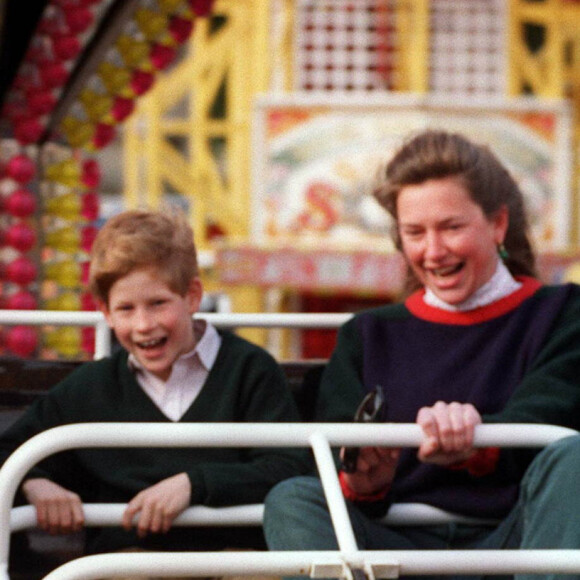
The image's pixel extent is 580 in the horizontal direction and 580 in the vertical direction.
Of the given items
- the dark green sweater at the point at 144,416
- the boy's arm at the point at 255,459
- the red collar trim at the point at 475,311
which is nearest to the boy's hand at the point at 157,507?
the boy's arm at the point at 255,459

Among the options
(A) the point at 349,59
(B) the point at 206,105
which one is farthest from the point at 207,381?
(B) the point at 206,105

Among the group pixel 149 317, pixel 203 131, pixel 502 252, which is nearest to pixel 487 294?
pixel 502 252

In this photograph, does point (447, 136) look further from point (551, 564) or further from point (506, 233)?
point (551, 564)

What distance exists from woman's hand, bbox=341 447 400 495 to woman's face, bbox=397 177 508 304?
413 millimetres

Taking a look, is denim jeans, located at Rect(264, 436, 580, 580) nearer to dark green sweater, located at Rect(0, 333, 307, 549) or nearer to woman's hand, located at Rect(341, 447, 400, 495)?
woman's hand, located at Rect(341, 447, 400, 495)

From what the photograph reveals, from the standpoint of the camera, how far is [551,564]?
1.44 metres

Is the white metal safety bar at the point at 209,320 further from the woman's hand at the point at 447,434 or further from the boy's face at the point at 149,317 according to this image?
the woman's hand at the point at 447,434

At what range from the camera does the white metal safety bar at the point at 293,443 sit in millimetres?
1378

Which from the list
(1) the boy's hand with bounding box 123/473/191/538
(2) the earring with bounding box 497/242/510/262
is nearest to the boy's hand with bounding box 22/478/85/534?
(1) the boy's hand with bounding box 123/473/191/538

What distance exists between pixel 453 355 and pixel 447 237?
0.68 feet

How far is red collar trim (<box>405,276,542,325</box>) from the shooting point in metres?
2.19

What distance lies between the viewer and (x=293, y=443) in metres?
1.60

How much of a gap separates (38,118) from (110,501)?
3.47 meters

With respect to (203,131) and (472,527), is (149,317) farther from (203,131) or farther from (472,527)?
(203,131)
